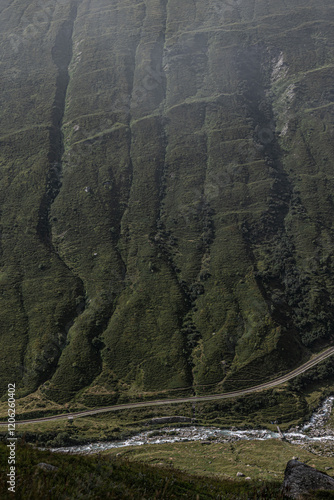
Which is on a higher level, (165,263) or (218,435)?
(165,263)

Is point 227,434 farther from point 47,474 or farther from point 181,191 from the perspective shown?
point 181,191

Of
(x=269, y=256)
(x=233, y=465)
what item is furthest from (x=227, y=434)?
(x=269, y=256)

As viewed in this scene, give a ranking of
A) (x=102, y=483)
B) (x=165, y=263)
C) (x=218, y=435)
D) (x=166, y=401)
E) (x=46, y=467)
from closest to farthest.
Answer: (x=102, y=483)
(x=46, y=467)
(x=218, y=435)
(x=166, y=401)
(x=165, y=263)

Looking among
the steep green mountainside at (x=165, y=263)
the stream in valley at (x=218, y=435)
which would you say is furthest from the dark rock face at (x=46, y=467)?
the steep green mountainside at (x=165, y=263)

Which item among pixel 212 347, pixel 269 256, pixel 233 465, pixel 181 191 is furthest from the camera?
pixel 181 191

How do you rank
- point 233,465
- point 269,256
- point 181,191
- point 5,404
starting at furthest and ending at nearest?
point 181,191
point 269,256
point 5,404
point 233,465

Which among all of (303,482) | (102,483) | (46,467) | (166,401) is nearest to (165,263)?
(166,401)

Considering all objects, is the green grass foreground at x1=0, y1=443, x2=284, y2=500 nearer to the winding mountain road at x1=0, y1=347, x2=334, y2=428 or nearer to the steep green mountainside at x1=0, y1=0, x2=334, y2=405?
the winding mountain road at x1=0, y1=347, x2=334, y2=428

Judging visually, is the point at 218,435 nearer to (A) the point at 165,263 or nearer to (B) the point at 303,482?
(A) the point at 165,263
